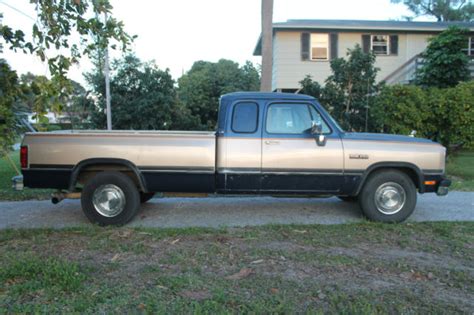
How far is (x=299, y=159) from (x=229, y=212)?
1.65 meters

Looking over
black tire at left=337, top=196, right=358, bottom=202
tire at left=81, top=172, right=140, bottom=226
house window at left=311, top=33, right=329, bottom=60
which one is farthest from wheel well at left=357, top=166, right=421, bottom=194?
house window at left=311, top=33, right=329, bottom=60

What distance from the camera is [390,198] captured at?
6852mm

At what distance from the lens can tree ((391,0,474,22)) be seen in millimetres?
39344

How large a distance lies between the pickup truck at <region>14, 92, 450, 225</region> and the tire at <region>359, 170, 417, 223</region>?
1cm

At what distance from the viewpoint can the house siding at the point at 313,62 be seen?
70.9ft

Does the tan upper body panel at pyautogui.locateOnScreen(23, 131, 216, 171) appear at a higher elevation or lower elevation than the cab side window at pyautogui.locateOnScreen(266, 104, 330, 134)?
lower

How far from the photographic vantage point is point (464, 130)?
1139cm

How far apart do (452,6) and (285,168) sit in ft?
134

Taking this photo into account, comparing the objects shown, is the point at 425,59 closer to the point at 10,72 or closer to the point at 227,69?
the point at 227,69

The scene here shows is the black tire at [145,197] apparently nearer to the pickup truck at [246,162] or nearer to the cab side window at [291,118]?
the pickup truck at [246,162]

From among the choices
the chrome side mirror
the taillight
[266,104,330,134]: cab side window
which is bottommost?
the taillight

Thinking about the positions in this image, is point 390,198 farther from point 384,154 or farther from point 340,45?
point 340,45

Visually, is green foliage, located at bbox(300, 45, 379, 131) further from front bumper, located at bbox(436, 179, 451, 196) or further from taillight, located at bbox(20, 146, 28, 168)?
taillight, located at bbox(20, 146, 28, 168)

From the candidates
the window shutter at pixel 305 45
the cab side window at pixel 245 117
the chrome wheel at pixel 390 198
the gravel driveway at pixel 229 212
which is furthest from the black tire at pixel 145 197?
the window shutter at pixel 305 45
